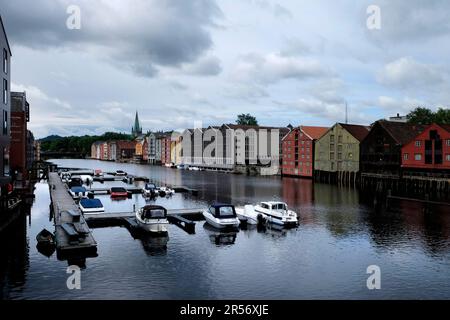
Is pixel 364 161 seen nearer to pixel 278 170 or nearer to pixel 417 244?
pixel 278 170

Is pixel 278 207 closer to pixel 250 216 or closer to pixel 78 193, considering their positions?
pixel 250 216

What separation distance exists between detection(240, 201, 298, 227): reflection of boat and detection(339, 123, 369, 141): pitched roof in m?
69.1

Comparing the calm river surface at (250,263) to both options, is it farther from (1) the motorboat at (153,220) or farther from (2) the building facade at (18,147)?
(2) the building facade at (18,147)

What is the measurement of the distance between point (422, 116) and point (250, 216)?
376 ft

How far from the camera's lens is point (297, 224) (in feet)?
146

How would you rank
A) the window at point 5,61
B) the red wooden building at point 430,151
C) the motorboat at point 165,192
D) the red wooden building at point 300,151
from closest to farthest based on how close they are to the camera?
the window at point 5,61 < the motorboat at point 165,192 < the red wooden building at point 430,151 < the red wooden building at point 300,151

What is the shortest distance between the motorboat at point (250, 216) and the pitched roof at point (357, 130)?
6987 centimetres

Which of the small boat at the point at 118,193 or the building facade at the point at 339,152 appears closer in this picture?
the small boat at the point at 118,193

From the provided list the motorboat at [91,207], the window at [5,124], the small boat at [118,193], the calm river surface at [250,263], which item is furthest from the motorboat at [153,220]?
the small boat at [118,193]

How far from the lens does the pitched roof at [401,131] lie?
9469 cm

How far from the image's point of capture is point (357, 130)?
369ft

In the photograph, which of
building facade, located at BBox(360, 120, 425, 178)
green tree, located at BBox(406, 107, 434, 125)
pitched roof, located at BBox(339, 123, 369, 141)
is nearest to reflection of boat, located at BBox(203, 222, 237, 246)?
building facade, located at BBox(360, 120, 425, 178)
